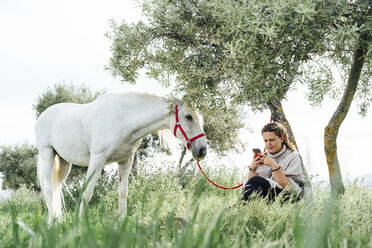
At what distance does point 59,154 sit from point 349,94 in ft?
20.2

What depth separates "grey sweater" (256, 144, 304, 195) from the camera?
187 inches

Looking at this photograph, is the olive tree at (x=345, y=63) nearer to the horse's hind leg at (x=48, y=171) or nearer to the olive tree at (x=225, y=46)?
the olive tree at (x=225, y=46)

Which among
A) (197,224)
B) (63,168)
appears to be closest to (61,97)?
(63,168)

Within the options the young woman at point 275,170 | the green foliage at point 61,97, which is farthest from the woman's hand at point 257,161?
the green foliage at point 61,97

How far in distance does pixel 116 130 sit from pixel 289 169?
108 inches

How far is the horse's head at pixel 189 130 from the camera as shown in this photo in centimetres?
560

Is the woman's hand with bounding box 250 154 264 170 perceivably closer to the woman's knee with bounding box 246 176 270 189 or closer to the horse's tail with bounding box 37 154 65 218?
the woman's knee with bounding box 246 176 270 189

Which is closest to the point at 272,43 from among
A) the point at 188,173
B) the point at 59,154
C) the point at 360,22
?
the point at 360,22

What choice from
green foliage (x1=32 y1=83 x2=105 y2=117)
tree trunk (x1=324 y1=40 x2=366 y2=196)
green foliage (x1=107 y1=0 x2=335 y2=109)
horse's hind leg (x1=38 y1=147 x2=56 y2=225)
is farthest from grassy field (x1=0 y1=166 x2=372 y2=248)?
green foliage (x1=32 y1=83 x2=105 y2=117)

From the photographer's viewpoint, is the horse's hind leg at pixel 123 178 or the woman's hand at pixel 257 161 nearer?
the woman's hand at pixel 257 161

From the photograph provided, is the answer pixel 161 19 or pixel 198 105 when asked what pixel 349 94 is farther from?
pixel 161 19

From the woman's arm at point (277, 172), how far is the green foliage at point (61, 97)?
14553 millimetres

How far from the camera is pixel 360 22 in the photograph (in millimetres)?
5551

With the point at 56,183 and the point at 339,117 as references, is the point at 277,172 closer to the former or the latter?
the point at 339,117
